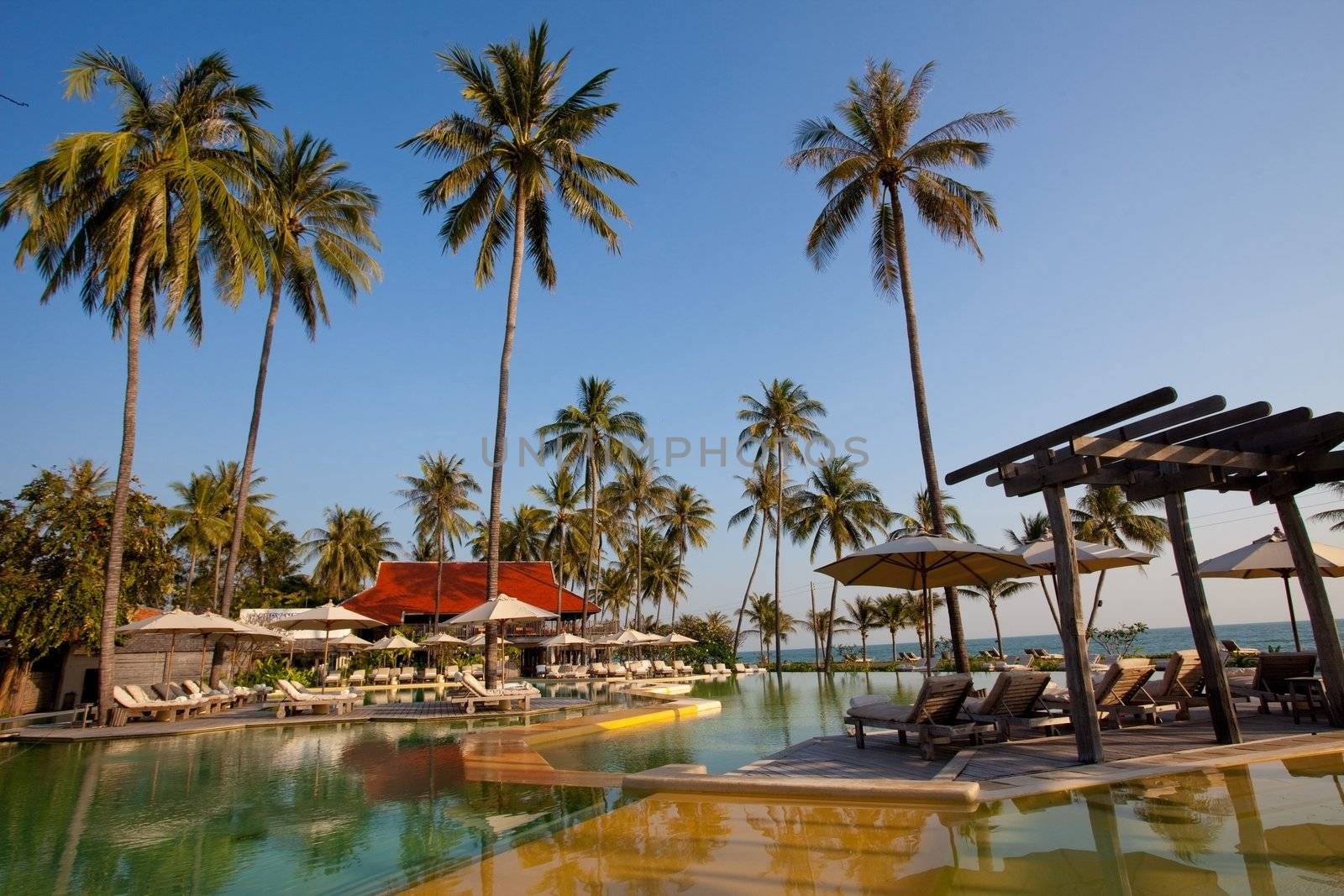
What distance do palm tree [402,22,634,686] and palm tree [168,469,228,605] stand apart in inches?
954

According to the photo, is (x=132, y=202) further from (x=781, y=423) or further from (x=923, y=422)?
(x=781, y=423)

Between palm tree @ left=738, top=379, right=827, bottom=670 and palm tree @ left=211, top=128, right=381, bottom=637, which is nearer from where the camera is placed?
palm tree @ left=211, top=128, right=381, bottom=637

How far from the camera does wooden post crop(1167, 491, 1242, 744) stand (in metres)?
7.23

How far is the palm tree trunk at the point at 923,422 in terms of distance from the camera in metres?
13.7

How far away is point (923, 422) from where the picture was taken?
14.7 metres

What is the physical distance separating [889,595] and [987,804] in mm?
40679

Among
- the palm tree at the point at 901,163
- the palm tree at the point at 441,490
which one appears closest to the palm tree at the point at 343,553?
the palm tree at the point at 441,490

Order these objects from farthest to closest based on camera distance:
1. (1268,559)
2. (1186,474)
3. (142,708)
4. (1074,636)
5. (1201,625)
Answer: (142,708), (1268,559), (1186,474), (1201,625), (1074,636)

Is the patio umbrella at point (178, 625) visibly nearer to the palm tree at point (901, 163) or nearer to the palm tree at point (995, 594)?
the palm tree at point (901, 163)

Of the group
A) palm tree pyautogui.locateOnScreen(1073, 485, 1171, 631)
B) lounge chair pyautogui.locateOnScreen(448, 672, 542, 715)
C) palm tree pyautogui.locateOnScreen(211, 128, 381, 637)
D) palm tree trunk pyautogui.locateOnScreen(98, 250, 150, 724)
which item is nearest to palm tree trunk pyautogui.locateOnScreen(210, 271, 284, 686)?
palm tree pyautogui.locateOnScreen(211, 128, 381, 637)

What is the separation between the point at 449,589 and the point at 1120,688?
33.6 metres

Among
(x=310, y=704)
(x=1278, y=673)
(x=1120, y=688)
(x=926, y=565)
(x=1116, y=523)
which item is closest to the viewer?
(x=1120, y=688)

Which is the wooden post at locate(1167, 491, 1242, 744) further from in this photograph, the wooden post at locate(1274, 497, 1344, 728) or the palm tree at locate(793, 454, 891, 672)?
the palm tree at locate(793, 454, 891, 672)

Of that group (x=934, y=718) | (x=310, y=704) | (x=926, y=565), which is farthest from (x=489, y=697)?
(x=934, y=718)
